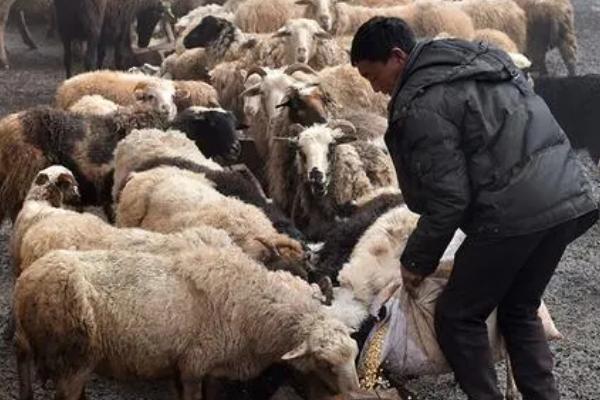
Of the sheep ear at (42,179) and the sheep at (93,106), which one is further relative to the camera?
the sheep at (93,106)

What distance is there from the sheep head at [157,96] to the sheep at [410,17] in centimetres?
281

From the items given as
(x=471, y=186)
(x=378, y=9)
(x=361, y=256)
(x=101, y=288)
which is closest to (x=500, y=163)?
(x=471, y=186)

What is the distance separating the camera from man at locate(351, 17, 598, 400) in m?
3.00

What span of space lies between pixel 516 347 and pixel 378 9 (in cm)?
733

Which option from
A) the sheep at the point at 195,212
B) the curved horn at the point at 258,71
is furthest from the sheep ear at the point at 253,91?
the sheep at the point at 195,212

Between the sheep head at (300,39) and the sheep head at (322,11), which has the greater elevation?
the sheep head at (300,39)

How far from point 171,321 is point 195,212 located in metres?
1.08

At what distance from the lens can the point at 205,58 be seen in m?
8.99

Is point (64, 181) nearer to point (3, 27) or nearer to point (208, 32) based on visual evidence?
point (208, 32)

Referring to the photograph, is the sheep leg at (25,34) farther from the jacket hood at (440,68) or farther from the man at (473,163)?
the jacket hood at (440,68)

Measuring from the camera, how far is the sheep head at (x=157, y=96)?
6.73 m

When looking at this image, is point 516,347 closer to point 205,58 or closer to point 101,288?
point 101,288

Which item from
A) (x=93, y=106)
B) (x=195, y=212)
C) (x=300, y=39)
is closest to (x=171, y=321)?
(x=195, y=212)

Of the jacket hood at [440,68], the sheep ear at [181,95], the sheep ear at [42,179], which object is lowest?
the sheep ear at [181,95]
